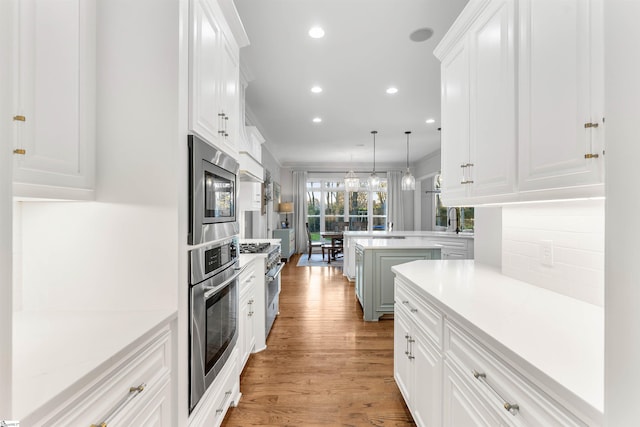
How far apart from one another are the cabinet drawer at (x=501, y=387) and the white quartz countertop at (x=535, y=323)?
6cm

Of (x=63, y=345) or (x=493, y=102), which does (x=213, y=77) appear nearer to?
(x=63, y=345)

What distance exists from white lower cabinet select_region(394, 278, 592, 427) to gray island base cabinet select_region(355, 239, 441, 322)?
1512mm

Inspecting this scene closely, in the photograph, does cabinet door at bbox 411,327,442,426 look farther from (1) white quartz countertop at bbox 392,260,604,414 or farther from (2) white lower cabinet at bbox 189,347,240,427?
(2) white lower cabinet at bbox 189,347,240,427

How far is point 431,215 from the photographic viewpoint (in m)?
8.44

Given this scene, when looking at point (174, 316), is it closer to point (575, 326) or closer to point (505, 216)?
point (575, 326)

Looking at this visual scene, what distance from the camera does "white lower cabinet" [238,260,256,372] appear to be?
88.3 inches

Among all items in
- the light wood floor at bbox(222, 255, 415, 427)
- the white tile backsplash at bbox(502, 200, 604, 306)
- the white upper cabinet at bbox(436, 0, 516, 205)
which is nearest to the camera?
the white tile backsplash at bbox(502, 200, 604, 306)

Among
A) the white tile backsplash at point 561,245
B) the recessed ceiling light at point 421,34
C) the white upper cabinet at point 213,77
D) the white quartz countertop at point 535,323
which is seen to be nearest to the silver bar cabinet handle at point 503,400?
the white quartz countertop at point 535,323

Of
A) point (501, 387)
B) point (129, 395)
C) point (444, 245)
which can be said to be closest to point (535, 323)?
point (501, 387)

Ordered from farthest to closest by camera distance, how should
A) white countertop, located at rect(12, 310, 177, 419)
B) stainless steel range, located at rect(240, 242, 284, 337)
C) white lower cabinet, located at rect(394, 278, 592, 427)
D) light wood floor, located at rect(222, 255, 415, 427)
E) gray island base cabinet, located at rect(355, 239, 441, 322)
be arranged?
gray island base cabinet, located at rect(355, 239, 441, 322) < stainless steel range, located at rect(240, 242, 284, 337) < light wood floor, located at rect(222, 255, 415, 427) < white lower cabinet, located at rect(394, 278, 592, 427) < white countertop, located at rect(12, 310, 177, 419)

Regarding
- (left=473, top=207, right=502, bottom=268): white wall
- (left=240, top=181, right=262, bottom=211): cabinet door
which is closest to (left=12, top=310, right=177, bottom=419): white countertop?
(left=473, top=207, right=502, bottom=268): white wall

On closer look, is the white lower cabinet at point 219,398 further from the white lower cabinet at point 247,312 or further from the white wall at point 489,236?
the white wall at point 489,236

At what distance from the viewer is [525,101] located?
125 centimetres

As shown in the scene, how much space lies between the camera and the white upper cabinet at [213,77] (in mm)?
1337
